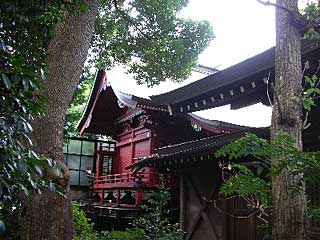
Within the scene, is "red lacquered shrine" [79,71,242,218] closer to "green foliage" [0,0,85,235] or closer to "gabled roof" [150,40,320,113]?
"gabled roof" [150,40,320,113]

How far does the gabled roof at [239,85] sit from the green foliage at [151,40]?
3.04m

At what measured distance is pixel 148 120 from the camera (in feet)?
39.2

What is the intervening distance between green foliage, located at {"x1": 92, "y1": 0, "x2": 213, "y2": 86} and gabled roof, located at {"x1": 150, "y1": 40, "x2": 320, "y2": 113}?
3.04 meters

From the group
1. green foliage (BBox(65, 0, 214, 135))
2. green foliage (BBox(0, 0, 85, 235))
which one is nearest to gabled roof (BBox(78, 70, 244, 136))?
green foliage (BBox(65, 0, 214, 135))

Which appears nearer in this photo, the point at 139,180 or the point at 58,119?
the point at 58,119

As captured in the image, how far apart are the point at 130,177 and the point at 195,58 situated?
4.39 metres

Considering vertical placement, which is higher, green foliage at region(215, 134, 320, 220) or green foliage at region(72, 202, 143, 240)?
green foliage at region(215, 134, 320, 220)

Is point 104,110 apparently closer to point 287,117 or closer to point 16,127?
point 287,117

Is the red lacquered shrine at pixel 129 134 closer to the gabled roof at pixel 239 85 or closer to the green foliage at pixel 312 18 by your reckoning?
the gabled roof at pixel 239 85

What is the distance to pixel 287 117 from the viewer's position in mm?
A: 2871

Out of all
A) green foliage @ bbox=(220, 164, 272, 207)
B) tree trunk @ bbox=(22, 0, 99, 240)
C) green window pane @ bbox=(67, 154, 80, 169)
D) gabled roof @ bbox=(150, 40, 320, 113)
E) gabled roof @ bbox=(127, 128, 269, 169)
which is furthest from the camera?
green window pane @ bbox=(67, 154, 80, 169)

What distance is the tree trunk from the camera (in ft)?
13.7

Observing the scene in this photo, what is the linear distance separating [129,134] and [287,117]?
11828mm

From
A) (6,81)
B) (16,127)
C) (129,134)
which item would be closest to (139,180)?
(129,134)
